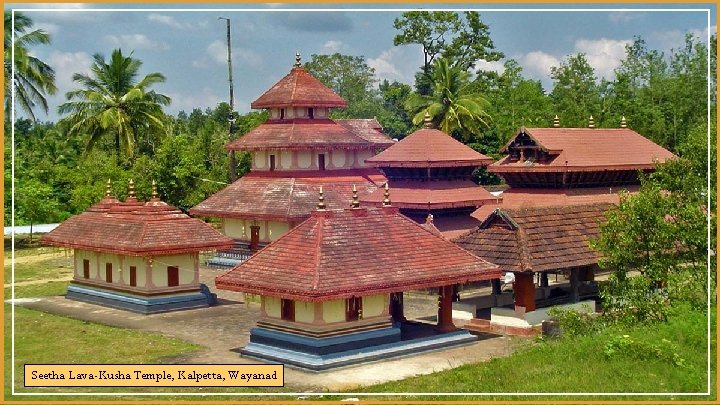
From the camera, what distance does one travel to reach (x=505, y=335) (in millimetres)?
25188

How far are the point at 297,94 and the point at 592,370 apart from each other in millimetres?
24422

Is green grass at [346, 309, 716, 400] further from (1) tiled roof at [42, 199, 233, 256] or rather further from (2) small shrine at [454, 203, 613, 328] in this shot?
(1) tiled roof at [42, 199, 233, 256]

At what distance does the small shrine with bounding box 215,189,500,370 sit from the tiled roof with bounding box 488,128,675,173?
1129 cm

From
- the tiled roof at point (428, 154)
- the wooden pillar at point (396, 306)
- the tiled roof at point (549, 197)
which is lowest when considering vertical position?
the wooden pillar at point (396, 306)

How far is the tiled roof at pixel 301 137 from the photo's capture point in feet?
131

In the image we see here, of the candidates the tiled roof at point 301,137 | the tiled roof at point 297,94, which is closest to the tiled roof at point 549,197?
the tiled roof at point 301,137

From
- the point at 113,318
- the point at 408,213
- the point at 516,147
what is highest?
the point at 516,147

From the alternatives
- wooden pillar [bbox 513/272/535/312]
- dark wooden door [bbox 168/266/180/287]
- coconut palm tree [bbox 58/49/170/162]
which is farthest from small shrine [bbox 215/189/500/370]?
coconut palm tree [bbox 58/49/170/162]

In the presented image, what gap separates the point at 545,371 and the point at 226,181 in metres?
39.3

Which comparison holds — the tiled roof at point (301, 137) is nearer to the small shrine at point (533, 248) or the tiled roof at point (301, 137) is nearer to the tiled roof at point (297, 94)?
the tiled roof at point (297, 94)

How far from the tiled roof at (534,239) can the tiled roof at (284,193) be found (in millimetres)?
12743

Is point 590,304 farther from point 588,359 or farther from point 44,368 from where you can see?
point 44,368

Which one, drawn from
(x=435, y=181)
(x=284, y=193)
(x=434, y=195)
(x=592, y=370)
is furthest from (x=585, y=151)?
(x=592, y=370)

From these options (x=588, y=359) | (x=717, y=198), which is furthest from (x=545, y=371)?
(x=717, y=198)
